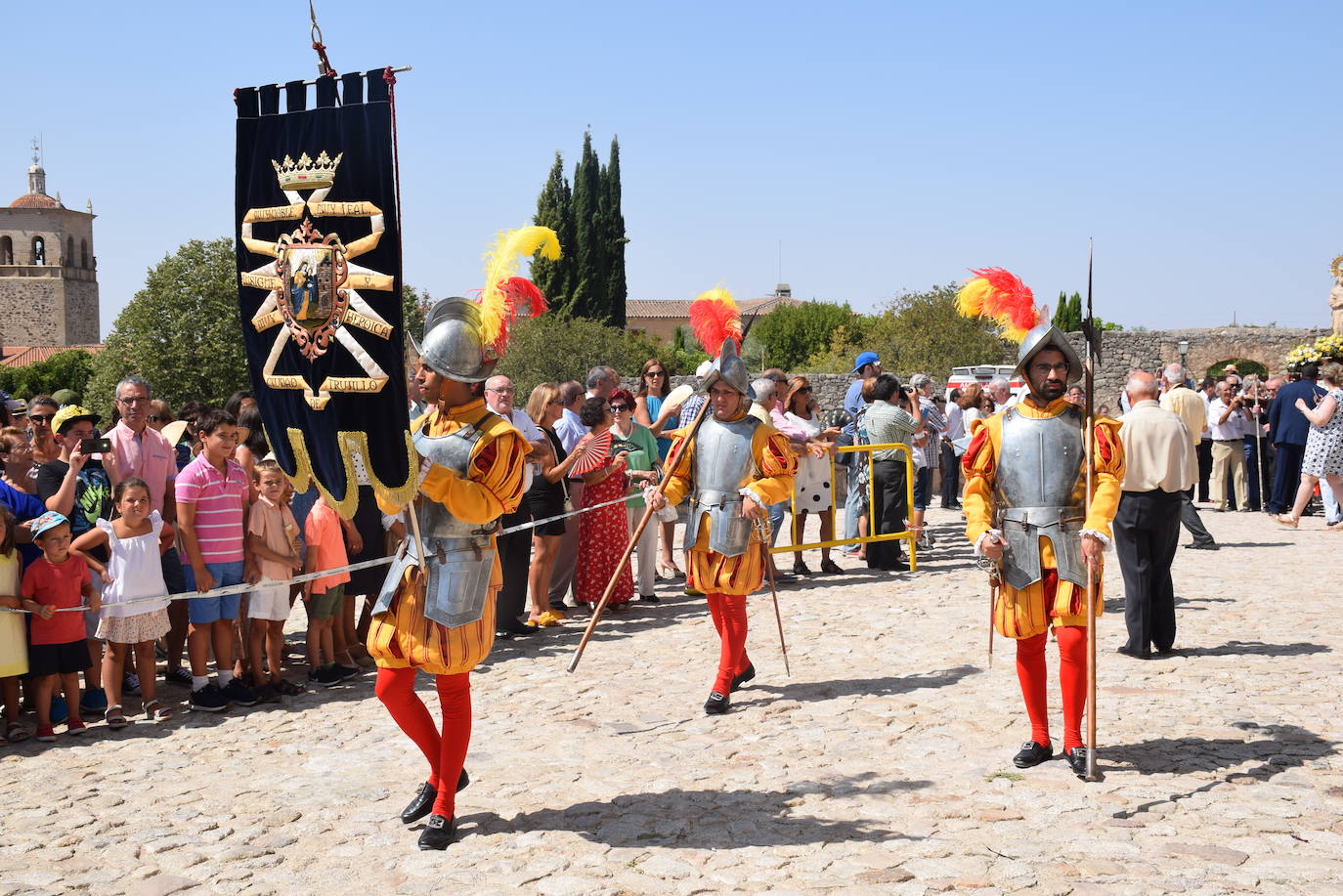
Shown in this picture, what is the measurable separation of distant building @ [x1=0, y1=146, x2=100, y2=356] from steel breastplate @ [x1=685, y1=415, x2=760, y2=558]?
106436 millimetres

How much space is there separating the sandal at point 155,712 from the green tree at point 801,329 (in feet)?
209

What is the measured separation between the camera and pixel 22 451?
771 cm

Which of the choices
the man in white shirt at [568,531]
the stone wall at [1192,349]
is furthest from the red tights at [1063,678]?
the stone wall at [1192,349]

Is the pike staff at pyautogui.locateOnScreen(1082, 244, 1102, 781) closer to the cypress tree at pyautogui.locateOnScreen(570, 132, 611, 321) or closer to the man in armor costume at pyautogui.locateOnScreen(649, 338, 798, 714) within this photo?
the man in armor costume at pyautogui.locateOnScreen(649, 338, 798, 714)

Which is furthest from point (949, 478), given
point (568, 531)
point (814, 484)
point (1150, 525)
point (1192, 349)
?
point (1192, 349)

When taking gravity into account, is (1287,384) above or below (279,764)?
above

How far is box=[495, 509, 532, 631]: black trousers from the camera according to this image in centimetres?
865

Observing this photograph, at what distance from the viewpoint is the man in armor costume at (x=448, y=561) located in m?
4.64

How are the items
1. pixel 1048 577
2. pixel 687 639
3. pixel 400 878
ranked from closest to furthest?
pixel 400 878 < pixel 1048 577 < pixel 687 639

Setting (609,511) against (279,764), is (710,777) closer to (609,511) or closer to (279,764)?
(279,764)

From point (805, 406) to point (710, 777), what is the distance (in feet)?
21.7

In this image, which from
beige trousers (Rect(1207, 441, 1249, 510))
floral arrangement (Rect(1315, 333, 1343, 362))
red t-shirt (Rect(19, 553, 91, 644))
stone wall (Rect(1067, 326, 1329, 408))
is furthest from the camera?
stone wall (Rect(1067, 326, 1329, 408))

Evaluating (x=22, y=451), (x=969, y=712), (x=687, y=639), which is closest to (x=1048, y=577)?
(x=969, y=712)

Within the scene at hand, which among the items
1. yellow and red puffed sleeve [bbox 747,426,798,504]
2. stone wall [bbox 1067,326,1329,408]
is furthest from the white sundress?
stone wall [bbox 1067,326,1329,408]
